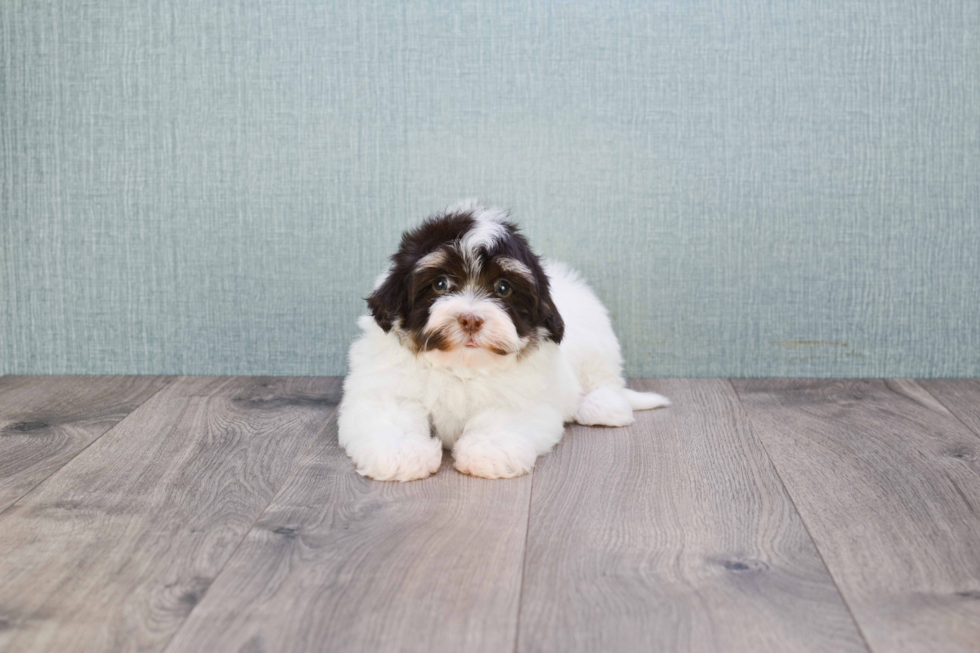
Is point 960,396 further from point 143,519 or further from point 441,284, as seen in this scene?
point 143,519

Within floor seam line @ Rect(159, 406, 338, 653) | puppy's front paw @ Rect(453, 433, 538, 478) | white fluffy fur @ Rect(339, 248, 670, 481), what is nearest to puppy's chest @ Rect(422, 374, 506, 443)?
white fluffy fur @ Rect(339, 248, 670, 481)

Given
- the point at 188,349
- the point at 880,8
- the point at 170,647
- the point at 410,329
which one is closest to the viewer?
the point at 170,647

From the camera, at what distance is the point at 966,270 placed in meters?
2.79

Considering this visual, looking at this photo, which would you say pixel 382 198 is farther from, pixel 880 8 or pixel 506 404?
pixel 880 8

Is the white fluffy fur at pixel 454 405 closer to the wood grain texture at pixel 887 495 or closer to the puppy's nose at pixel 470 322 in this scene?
the puppy's nose at pixel 470 322

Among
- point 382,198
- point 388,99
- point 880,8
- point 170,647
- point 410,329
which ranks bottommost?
point 170,647

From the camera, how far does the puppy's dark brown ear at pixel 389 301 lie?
195 centimetres

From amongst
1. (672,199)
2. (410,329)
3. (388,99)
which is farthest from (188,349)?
(672,199)

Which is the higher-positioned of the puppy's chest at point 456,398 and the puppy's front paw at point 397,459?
the puppy's chest at point 456,398

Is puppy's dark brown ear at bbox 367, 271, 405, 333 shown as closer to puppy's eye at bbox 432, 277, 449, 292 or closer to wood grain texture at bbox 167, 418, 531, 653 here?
puppy's eye at bbox 432, 277, 449, 292

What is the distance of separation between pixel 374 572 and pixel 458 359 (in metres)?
0.66

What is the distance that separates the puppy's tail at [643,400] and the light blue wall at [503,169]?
14.9 inches

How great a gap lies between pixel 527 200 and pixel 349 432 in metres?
1.11

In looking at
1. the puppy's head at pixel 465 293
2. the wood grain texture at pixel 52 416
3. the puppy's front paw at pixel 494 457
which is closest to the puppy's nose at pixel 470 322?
the puppy's head at pixel 465 293
